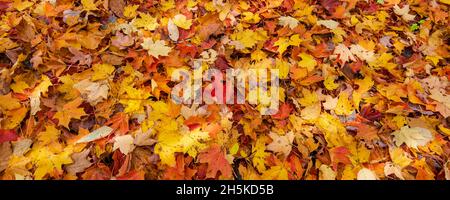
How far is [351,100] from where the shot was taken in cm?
216

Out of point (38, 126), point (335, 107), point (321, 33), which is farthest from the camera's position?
point (321, 33)

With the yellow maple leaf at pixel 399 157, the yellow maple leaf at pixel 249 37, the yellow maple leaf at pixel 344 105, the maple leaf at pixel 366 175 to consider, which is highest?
the yellow maple leaf at pixel 249 37

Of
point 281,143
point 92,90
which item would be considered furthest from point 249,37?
Result: point 92,90

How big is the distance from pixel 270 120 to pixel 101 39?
1.18 m

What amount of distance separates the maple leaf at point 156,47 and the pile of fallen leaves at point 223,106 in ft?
0.03

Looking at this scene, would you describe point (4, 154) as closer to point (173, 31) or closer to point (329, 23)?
point (173, 31)

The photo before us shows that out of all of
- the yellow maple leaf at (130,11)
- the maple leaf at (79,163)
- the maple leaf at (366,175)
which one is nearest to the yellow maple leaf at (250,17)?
the yellow maple leaf at (130,11)

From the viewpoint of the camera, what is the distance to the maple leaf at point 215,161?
185 cm

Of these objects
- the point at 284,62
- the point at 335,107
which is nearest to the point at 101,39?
the point at 284,62

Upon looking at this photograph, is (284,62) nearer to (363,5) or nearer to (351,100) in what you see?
(351,100)

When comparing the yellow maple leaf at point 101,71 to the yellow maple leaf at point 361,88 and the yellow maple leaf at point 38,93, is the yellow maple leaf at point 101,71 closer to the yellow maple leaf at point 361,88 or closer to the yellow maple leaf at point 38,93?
the yellow maple leaf at point 38,93

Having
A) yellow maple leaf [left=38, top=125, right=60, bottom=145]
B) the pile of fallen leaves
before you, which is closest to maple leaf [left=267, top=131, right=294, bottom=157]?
the pile of fallen leaves

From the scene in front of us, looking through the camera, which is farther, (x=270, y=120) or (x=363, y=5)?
(x=363, y=5)
